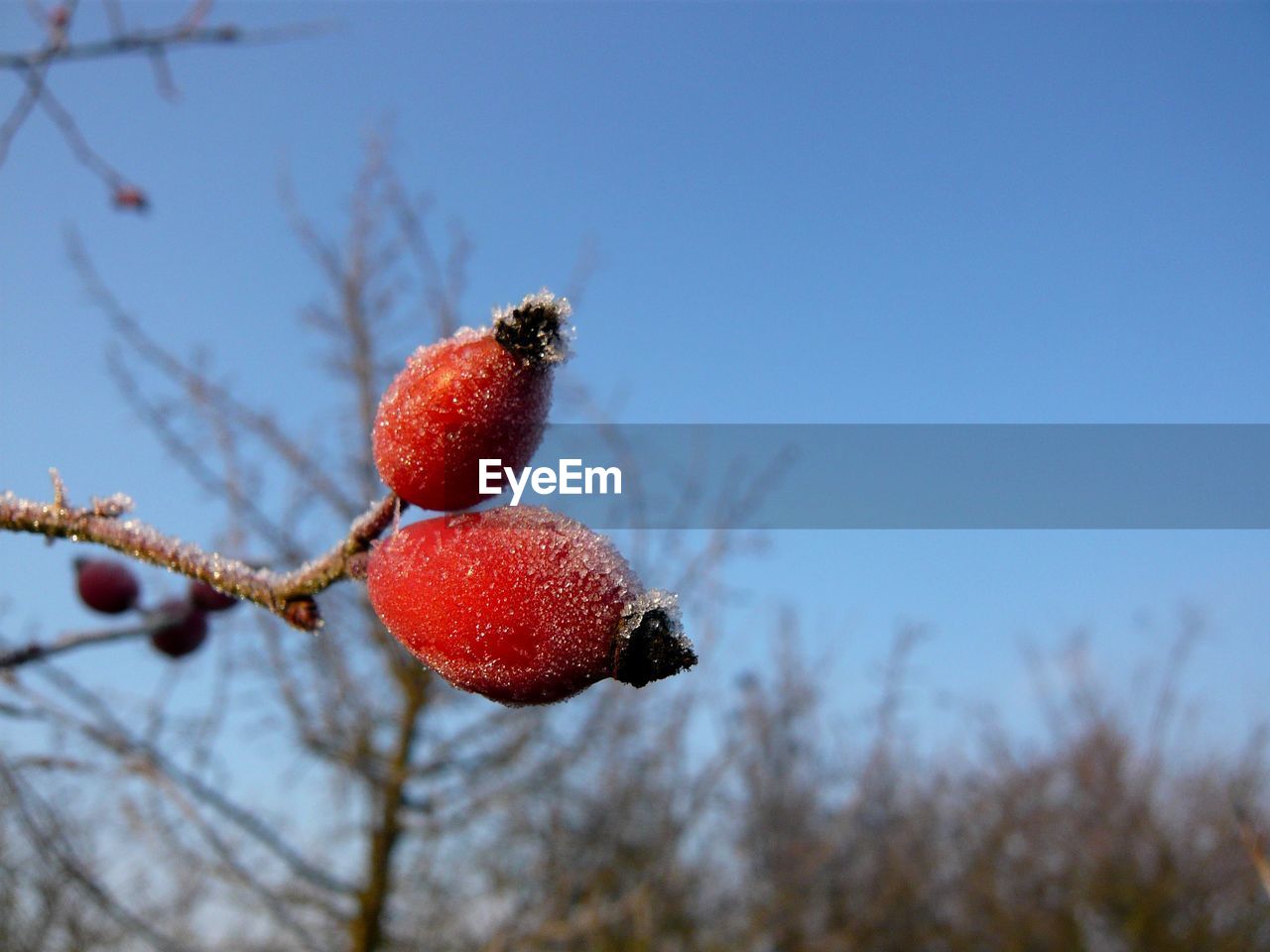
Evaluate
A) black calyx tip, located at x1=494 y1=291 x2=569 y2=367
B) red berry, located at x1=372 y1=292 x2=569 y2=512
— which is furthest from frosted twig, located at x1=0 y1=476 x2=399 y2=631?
black calyx tip, located at x1=494 y1=291 x2=569 y2=367

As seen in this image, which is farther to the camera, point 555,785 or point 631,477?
point 631,477

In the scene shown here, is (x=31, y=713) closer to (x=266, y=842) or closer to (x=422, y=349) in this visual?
(x=422, y=349)

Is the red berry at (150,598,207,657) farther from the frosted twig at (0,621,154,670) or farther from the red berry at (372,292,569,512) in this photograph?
the red berry at (372,292,569,512)

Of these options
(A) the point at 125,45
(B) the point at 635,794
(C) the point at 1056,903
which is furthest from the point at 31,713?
(C) the point at 1056,903

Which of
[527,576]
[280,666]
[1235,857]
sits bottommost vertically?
[527,576]

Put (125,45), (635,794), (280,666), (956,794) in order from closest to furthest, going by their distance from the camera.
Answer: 1. (125,45)
2. (280,666)
3. (635,794)
4. (956,794)

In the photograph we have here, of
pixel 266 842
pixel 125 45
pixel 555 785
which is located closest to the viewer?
pixel 125 45

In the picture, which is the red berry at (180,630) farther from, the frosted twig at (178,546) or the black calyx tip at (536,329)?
the black calyx tip at (536,329)
